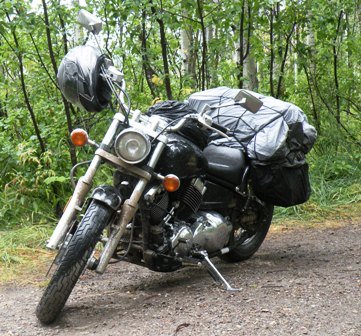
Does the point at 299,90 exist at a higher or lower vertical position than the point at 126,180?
lower

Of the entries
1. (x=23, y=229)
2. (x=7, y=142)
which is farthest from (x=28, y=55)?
(x=23, y=229)

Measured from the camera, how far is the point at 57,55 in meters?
7.14

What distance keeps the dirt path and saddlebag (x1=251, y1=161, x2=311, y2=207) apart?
1.81 feet

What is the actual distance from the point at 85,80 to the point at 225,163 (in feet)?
4.61

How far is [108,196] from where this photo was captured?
3.31m

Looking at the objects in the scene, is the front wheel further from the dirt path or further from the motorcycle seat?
the motorcycle seat

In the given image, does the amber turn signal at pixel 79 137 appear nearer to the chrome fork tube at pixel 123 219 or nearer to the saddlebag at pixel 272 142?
the chrome fork tube at pixel 123 219

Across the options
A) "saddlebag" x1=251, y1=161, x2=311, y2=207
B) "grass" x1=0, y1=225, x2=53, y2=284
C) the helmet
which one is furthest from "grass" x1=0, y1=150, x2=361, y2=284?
"saddlebag" x1=251, y1=161, x2=311, y2=207

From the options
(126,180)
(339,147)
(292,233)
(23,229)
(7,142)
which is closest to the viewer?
(126,180)

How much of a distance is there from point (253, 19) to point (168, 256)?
4.87 meters

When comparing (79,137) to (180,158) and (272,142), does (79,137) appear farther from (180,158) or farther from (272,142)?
(272,142)

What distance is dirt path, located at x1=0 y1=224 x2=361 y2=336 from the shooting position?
3.04m

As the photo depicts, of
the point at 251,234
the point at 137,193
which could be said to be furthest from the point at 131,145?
→ the point at 251,234

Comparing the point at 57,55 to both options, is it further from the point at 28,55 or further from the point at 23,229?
the point at 23,229
